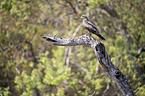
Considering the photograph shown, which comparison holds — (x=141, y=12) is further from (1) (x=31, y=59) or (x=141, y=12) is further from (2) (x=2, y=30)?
(1) (x=31, y=59)

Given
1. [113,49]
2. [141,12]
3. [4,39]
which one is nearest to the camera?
[141,12]

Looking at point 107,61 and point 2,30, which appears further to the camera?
point 2,30

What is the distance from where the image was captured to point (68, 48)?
4.50 metres

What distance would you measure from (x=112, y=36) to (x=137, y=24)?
55.0 inches

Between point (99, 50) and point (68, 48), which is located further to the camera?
point (68, 48)

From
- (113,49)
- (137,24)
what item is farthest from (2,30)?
(137,24)

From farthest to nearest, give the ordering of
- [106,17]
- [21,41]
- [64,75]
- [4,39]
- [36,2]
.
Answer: [106,17] < [21,41] < [36,2] < [4,39] < [64,75]

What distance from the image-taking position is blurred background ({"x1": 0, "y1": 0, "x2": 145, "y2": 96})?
383cm

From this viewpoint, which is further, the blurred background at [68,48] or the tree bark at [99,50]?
the blurred background at [68,48]

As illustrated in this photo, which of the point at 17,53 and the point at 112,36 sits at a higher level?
the point at 112,36

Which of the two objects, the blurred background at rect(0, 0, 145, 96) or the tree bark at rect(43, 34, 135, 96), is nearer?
the tree bark at rect(43, 34, 135, 96)

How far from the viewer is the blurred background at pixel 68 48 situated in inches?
151

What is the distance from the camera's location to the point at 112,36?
18.2 feet

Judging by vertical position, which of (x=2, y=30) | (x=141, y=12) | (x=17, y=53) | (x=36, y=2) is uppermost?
(x=36, y=2)
